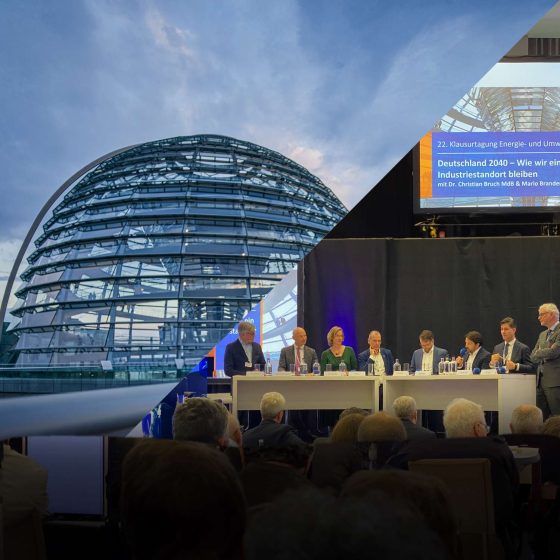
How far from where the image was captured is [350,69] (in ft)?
5.74

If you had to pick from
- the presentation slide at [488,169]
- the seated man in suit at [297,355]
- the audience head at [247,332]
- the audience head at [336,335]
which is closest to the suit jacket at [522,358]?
the audience head at [336,335]

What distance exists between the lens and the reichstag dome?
1.85 m

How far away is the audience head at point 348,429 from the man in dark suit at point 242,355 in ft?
13.9

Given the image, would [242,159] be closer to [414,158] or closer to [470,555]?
[470,555]

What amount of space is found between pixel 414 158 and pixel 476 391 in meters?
4.04

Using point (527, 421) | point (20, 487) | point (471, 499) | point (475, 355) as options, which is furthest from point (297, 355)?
point (20, 487)

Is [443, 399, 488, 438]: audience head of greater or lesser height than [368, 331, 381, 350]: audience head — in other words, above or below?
below

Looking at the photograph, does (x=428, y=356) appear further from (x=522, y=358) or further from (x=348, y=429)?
(x=348, y=429)

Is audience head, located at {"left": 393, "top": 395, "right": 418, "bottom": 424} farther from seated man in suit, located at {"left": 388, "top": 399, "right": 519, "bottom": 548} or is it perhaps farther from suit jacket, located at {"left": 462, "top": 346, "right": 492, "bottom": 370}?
suit jacket, located at {"left": 462, "top": 346, "right": 492, "bottom": 370}

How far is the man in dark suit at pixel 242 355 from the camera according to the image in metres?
7.13

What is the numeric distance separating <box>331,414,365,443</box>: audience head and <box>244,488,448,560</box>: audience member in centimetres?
206

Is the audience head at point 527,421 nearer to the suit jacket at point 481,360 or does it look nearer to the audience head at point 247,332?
the audience head at point 247,332

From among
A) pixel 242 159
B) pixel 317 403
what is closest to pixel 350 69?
pixel 242 159

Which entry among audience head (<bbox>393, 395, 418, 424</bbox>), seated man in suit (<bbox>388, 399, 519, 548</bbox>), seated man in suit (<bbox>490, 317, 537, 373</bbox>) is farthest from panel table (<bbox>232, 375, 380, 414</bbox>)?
seated man in suit (<bbox>388, 399, 519, 548</bbox>)
